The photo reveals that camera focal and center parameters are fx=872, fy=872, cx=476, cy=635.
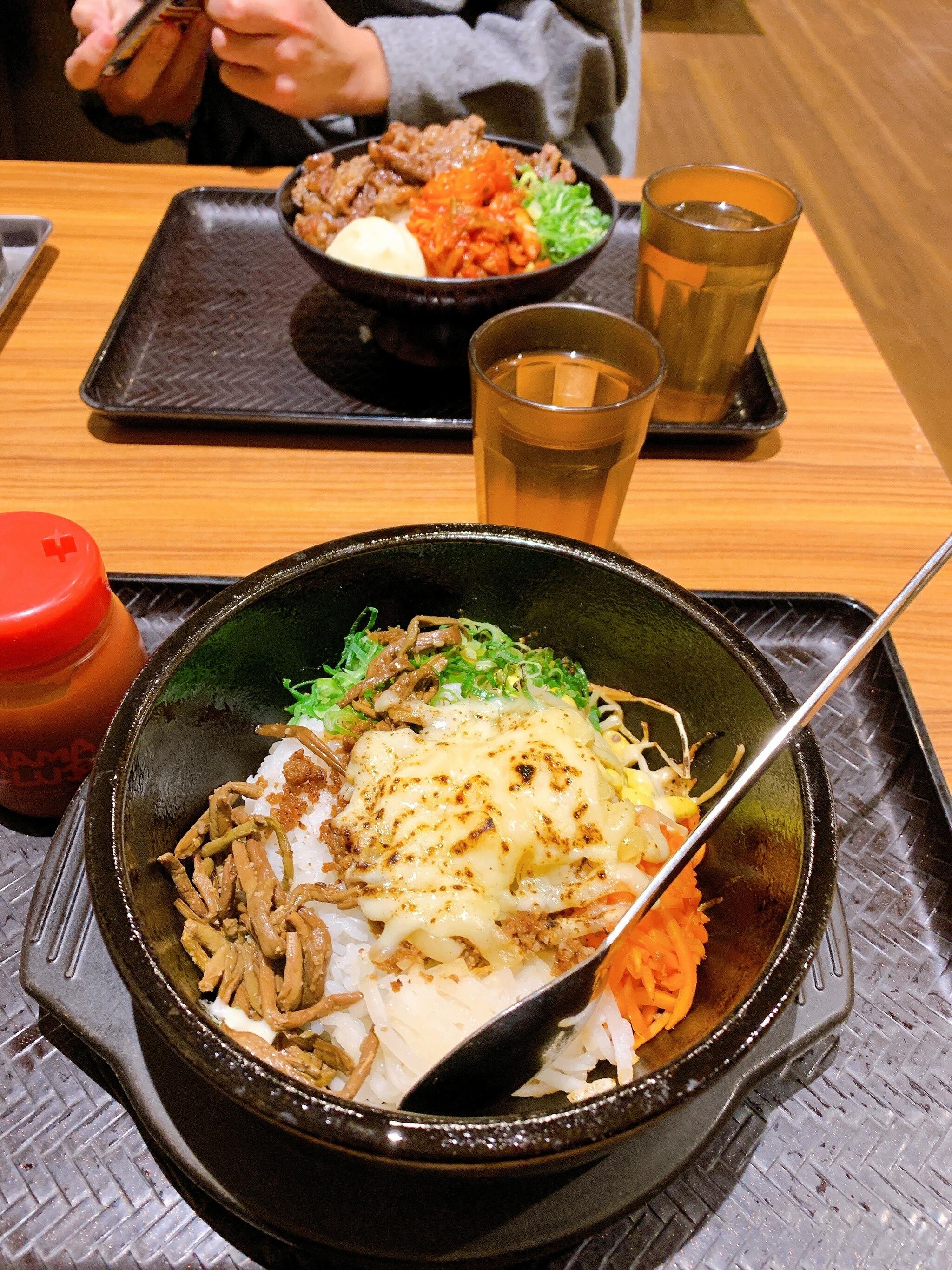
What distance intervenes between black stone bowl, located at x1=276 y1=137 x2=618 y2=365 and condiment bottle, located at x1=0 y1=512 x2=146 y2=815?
0.94 metres

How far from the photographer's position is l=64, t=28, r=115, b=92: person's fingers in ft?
8.11

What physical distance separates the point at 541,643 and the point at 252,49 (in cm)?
207

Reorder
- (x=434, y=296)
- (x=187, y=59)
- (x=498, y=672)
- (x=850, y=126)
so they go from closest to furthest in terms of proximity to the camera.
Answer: (x=498, y=672) < (x=434, y=296) < (x=187, y=59) < (x=850, y=126)

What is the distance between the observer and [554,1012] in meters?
0.89

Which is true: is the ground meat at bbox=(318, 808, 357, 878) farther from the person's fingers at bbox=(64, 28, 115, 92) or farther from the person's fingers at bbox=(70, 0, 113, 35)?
the person's fingers at bbox=(70, 0, 113, 35)

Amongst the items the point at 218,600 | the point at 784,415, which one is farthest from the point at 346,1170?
the point at 784,415

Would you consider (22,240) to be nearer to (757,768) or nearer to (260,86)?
(260,86)

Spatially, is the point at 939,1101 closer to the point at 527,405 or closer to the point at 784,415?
the point at 527,405

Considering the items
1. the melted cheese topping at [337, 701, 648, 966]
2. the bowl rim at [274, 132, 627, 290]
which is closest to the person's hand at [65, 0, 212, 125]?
the bowl rim at [274, 132, 627, 290]

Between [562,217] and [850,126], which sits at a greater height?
[562,217]

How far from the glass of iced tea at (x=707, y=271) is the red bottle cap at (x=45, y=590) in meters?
1.34

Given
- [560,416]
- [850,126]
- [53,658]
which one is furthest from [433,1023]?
[850,126]

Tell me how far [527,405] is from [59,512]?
1.00m

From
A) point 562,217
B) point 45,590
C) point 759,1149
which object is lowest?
point 759,1149
